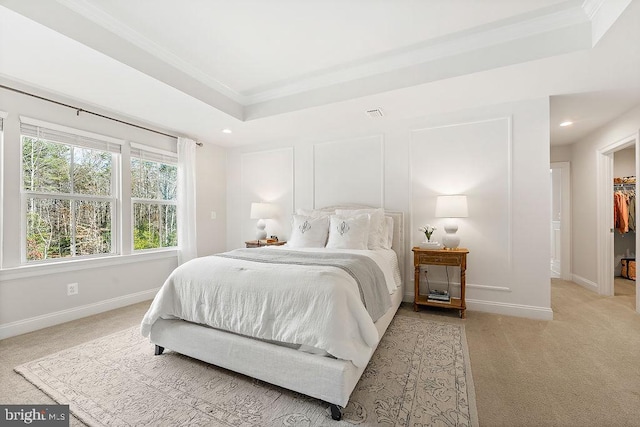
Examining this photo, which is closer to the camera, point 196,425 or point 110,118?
point 196,425

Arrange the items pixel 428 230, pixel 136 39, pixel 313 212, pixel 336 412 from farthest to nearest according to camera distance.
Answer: pixel 313 212
pixel 428 230
pixel 136 39
pixel 336 412

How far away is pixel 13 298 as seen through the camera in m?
2.62

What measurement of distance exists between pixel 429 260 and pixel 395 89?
187cm

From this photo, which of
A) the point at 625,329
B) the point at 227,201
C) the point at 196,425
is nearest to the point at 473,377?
the point at 196,425

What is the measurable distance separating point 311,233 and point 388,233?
0.97 meters

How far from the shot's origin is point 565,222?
4719mm

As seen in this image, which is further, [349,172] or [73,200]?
[349,172]

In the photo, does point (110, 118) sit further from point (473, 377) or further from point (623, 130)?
point (623, 130)

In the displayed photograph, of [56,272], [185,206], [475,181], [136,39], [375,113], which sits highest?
[136,39]

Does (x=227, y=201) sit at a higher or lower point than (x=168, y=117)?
lower

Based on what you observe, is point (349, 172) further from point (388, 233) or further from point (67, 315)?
point (67, 315)

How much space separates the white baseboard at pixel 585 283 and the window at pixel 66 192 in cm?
656

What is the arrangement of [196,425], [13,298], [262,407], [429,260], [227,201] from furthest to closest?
[227,201] → [429,260] → [13,298] → [262,407] → [196,425]

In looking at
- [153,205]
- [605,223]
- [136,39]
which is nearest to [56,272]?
[153,205]
